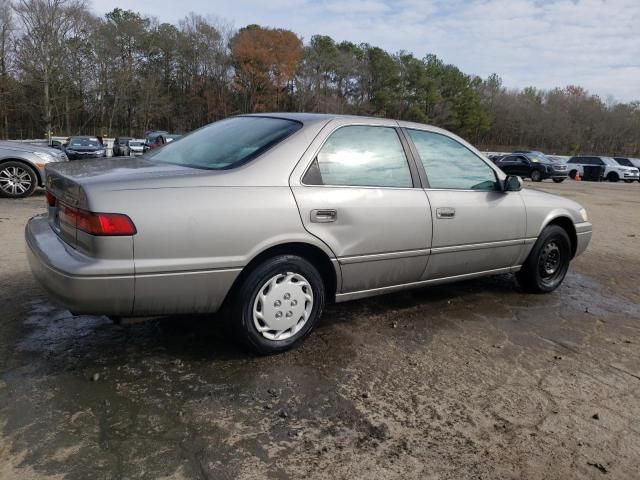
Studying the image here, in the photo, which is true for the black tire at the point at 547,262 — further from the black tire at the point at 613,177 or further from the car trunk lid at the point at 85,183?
the black tire at the point at 613,177

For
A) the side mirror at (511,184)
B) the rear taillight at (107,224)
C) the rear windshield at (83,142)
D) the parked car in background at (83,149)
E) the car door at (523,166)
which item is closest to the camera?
the rear taillight at (107,224)

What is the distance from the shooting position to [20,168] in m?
9.53

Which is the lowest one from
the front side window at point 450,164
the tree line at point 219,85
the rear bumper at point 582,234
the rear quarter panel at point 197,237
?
the rear bumper at point 582,234

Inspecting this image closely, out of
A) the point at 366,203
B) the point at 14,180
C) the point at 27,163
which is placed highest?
the point at 366,203

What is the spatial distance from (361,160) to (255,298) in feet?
4.00

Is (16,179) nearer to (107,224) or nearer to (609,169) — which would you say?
(107,224)

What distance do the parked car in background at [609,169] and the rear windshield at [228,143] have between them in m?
31.8

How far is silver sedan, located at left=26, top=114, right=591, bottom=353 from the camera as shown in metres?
2.60

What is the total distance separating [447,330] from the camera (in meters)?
3.83

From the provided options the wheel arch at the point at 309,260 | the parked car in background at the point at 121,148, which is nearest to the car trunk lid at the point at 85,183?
the wheel arch at the point at 309,260

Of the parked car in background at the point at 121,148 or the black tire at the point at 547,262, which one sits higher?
the parked car in background at the point at 121,148

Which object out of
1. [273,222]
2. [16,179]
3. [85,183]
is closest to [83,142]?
[16,179]

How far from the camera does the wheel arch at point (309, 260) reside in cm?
298

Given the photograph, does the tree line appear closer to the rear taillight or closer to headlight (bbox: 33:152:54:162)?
headlight (bbox: 33:152:54:162)
